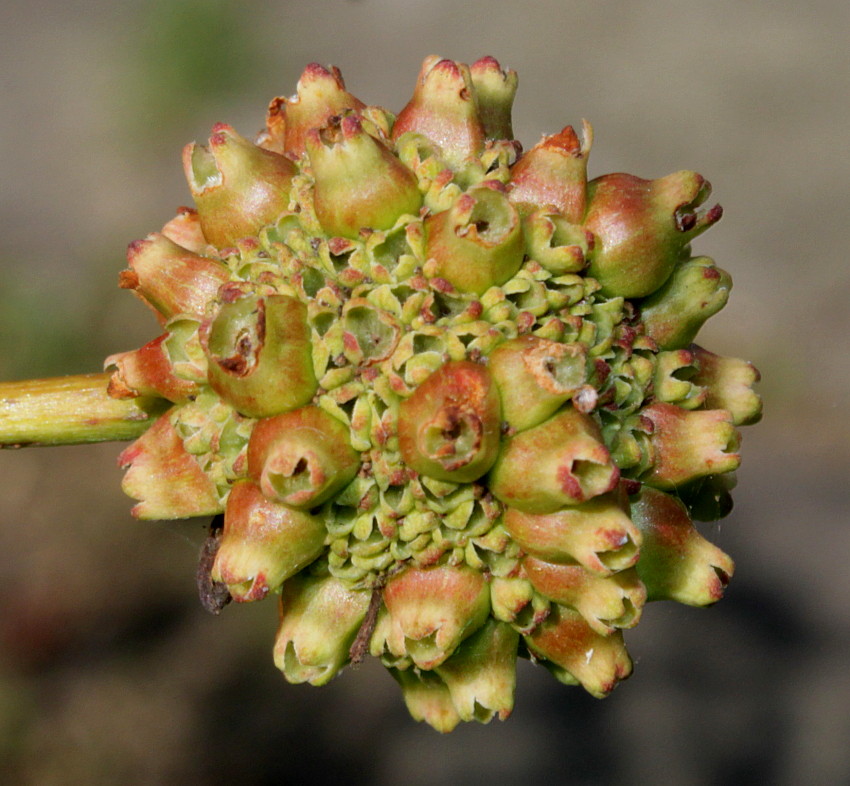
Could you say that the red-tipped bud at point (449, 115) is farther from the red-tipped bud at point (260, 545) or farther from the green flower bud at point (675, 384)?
the red-tipped bud at point (260, 545)

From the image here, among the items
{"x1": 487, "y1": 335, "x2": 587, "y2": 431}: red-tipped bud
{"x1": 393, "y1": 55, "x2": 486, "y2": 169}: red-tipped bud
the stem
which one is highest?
{"x1": 393, "y1": 55, "x2": 486, "y2": 169}: red-tipped bud

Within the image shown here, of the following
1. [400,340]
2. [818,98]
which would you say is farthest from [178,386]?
[818,98]

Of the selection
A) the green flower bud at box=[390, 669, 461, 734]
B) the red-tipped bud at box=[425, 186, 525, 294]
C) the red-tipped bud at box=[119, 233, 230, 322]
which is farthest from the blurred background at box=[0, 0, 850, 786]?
the red-tipped bud at box=[425, 186, 525, 294]

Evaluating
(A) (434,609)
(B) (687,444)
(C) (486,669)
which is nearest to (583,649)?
(C) (486,669)

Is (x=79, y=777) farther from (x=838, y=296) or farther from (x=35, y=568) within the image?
(x=838, y=296)

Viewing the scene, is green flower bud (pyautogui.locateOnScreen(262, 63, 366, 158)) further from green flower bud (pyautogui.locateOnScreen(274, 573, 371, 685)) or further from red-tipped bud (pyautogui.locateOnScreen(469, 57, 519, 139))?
green flower bud (pyautogui.locateOnScreen(274, 573, 371, 685))

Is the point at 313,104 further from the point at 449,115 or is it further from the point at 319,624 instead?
the point at 319,624
